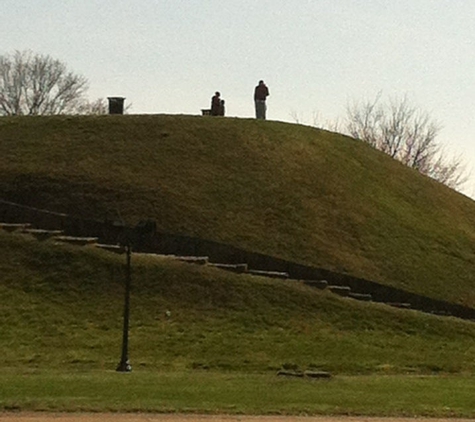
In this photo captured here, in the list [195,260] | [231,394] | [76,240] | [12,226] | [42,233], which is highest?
[12,226]

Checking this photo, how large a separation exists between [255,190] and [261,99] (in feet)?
30.5

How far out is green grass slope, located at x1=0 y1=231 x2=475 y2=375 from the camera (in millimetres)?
19500

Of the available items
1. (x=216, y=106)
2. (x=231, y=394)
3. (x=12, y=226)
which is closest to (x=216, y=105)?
(x=216, y=106)

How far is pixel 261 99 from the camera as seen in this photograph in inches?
1574

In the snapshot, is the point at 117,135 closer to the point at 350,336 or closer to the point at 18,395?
the point at 350,336

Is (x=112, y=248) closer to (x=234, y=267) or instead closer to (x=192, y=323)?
(x=234, y=267)

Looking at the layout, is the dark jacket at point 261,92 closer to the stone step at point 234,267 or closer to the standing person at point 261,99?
the standing person at point 261,99

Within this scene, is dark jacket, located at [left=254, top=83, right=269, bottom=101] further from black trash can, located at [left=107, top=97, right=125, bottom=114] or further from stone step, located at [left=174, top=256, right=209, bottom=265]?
stone step, located at [left=174, top=256, right=209, bottom=265]

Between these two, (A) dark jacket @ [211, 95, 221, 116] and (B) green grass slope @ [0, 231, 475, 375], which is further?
(A) dark jacket @ [211, 95, 221, 116]

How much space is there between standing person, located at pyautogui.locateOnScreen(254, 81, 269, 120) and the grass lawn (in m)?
23.0

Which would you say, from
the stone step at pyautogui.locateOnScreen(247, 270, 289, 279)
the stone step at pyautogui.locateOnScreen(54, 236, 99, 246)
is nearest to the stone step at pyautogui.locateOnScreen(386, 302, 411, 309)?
the stone step at pyautogui.locateOnScreen(247, 270, 289, 279)

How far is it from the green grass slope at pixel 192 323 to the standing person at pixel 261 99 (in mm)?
15371

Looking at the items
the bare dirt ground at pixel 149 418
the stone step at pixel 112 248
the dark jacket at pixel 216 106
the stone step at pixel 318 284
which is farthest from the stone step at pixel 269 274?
the dark jacket at pixel 216 106

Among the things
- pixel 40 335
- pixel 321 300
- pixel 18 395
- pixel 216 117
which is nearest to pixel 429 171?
pixel 216 117
